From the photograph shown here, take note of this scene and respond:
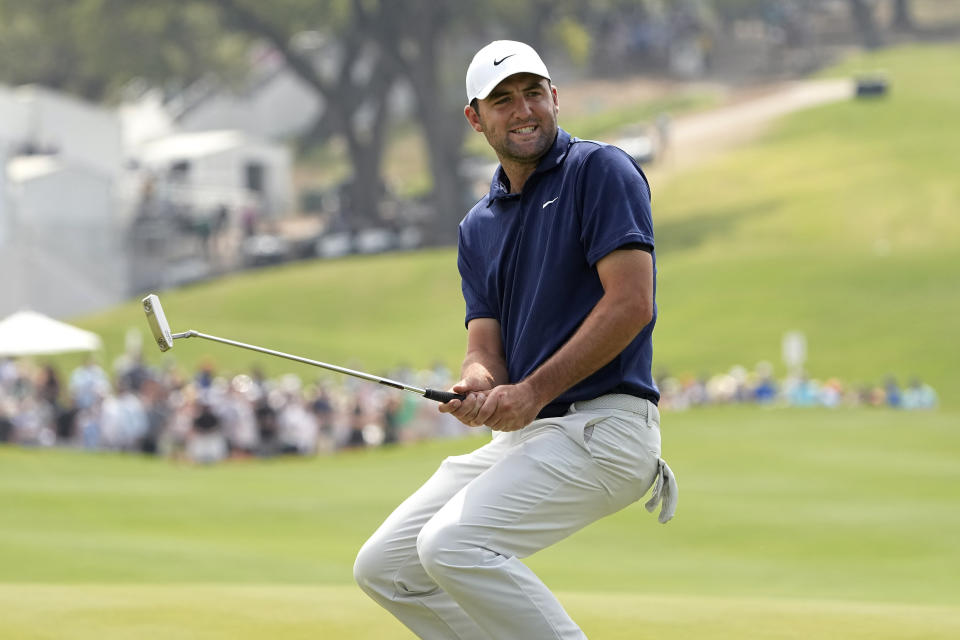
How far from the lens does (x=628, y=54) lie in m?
80.1

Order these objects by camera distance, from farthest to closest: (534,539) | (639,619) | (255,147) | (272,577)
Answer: (255,147) < (272,577) < (639,619) < (534,539)

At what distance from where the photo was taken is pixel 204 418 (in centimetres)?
2070

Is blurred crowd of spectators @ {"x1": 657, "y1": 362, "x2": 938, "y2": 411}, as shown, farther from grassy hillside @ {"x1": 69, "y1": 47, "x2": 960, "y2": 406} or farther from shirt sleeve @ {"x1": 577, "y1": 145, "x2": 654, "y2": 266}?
shirt sleeve @ {"x1": 577, "y1": 145, "x2": 654, "y2": 266}

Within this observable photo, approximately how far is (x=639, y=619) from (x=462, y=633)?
1827 millimetres

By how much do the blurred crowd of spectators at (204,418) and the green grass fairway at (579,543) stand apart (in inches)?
38.1

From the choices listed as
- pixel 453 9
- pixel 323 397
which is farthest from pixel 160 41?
pixel 323 397

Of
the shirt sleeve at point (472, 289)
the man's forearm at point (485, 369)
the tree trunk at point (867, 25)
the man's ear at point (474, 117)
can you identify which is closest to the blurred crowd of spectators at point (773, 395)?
Result: the shirt sleeve at point (472, 289)

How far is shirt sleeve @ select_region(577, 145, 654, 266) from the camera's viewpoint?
4.61 m

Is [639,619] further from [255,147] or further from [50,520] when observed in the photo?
[255,147]

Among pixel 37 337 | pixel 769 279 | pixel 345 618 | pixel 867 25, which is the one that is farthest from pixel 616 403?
pixel 867 25

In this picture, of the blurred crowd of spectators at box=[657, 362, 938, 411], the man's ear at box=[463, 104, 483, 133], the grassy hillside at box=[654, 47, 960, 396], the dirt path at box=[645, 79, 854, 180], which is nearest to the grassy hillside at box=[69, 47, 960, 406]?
the grassy hillside at box=[654, 47, 960, 396]

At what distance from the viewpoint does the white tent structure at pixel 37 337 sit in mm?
20984

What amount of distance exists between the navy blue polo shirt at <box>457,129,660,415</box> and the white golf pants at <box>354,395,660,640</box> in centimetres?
11

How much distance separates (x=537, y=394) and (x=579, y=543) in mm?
8511
